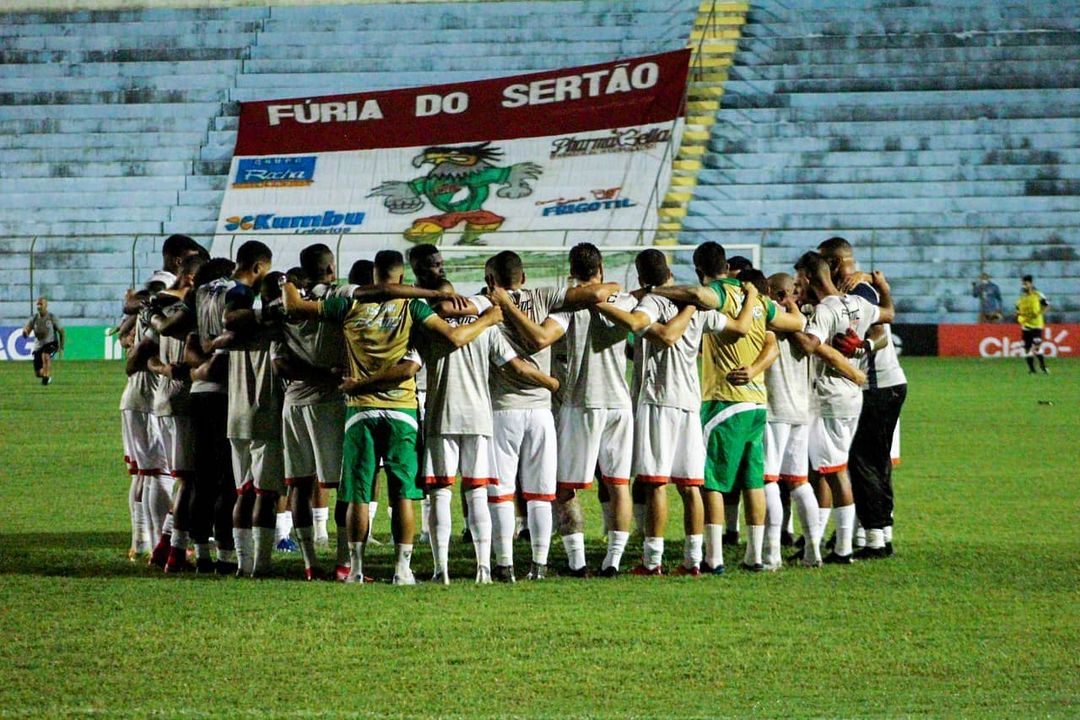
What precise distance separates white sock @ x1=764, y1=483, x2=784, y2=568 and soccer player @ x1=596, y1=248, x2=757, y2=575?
0.54 metres

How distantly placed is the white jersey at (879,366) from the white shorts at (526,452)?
2.53 m

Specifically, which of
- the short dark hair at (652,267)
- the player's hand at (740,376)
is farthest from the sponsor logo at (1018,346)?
the short dark hair at (652,267)

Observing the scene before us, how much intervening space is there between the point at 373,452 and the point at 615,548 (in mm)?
1668

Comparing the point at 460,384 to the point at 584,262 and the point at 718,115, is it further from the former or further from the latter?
the point at 718,115

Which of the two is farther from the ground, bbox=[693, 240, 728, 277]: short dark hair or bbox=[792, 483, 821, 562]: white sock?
bbox=[693, 240, 728, 277]: short dark hair

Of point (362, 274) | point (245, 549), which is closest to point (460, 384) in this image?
point (362, 274)

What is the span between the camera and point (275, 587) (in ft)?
30.3

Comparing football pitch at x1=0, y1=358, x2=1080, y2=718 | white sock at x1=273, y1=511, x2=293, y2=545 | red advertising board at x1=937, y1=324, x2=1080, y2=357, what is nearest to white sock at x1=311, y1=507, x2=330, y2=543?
white sock at x1=273, y1=511, x2=293, y2=545

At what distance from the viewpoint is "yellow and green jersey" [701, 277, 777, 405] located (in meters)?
9.94

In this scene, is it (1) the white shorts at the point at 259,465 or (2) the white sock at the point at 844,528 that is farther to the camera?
(2) the white sock at the point at 844,528

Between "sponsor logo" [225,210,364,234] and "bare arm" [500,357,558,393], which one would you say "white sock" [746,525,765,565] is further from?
"sponsor logo" [225,210,364,234]

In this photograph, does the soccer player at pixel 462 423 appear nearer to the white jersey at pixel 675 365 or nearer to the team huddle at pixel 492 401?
the team huddle at pixel 492 401

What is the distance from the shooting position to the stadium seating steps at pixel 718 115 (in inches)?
1442

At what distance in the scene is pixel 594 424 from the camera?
959 cm
